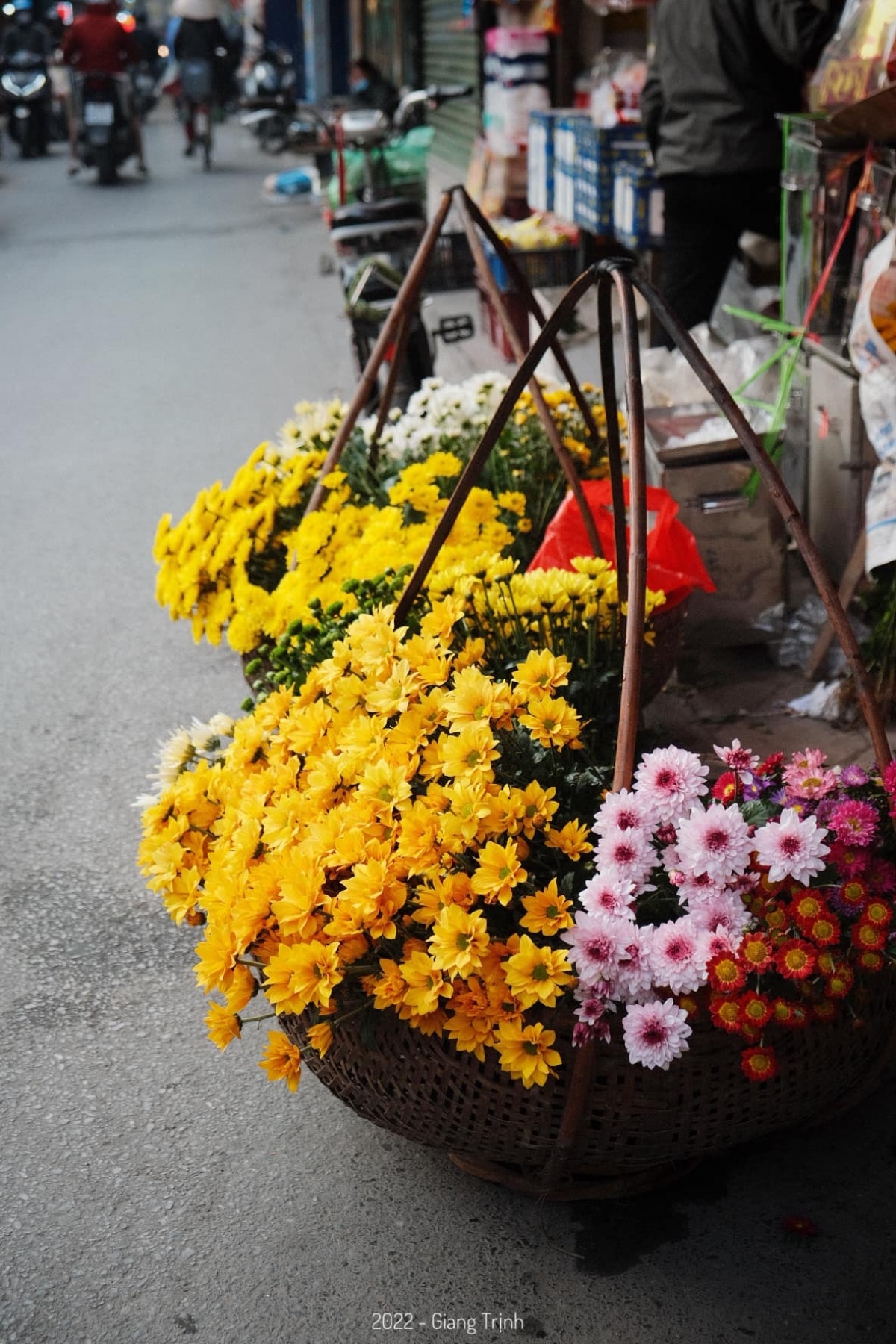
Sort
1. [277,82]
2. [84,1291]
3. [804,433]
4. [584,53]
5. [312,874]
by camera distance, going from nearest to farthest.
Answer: [312,874] → [84,1291] → [804,433] → [584,53] → [277,82]

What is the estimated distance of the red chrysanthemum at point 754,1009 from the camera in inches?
66.8

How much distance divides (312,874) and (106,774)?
1828 mm

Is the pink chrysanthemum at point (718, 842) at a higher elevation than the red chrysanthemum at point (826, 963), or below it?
higher

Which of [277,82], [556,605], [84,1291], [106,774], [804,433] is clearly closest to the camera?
[84,1291]

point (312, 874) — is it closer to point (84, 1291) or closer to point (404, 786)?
point (404, 786)

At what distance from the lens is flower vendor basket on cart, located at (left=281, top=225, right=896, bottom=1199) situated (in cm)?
181

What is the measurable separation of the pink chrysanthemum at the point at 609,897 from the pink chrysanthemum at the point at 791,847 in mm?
183

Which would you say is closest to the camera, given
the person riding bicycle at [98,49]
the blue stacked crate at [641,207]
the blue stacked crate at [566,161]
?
the blue stacked crate at [641,207]

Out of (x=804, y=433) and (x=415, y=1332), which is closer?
(x=415, y=1332)

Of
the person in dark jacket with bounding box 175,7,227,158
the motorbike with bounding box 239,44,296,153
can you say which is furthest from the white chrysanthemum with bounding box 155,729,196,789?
the person in dark jacket with bounding box 175,7,227,158

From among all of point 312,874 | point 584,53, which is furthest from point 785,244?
point 584,53

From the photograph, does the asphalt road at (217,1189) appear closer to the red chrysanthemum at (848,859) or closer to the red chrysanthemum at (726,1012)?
the red chrysanthemum at (726,1012)

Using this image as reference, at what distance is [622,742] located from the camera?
1.85 m

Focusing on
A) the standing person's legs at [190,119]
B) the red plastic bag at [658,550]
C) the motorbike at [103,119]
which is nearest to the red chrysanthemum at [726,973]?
the red plastic bag at [658,550]
